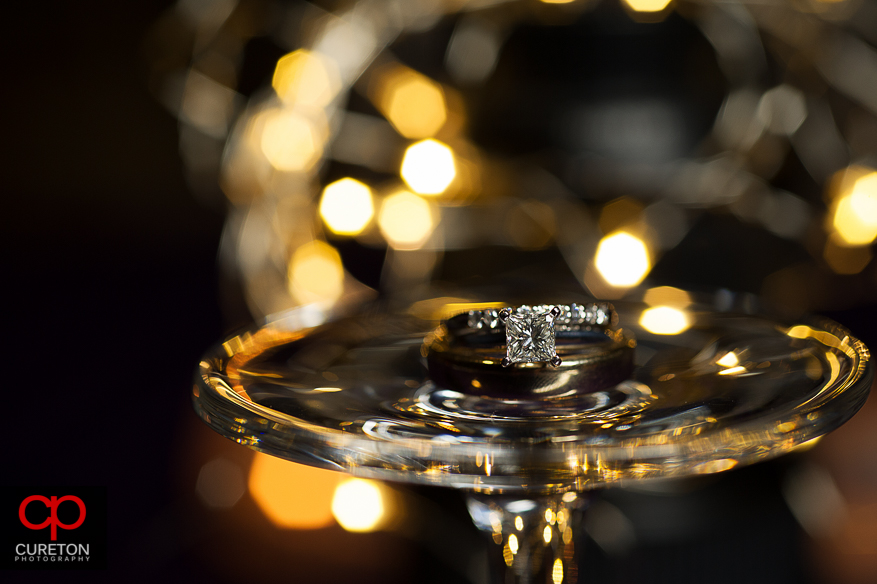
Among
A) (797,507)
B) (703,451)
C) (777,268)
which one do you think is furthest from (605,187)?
(703,451)

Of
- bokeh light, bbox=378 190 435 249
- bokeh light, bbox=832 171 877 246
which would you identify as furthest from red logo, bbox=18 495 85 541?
bokeh light, bbox=832 171 877 246

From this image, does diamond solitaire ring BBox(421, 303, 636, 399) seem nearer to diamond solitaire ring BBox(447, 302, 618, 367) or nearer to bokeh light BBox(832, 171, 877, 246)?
diamond solitaire ring BBox(447, 302, 618, 367)

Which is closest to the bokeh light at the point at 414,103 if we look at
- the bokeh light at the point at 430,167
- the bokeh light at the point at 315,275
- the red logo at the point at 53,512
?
the bokeh light at the point at 430,167

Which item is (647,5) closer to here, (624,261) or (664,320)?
(624,261)

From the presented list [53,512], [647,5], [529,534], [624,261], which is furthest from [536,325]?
[624,261]

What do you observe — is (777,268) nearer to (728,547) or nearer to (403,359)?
(728,547)

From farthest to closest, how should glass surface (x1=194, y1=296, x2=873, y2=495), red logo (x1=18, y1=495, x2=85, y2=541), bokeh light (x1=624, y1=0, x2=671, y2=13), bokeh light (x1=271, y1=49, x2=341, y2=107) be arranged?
1. bokeh light (x1=271, y1=49, x2=341, y2=107)
2. bokeh light (x1=624, y1=0, x2=671, y2=13)
3. red logo (x1=18, y1=495, x2=85, y2=541)
4. glass surface (x1=194, y1=296, x2=873, y2=495)
